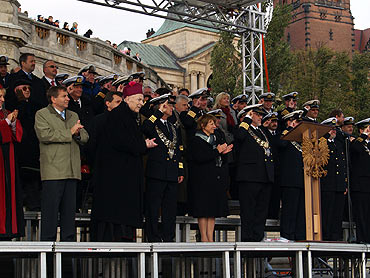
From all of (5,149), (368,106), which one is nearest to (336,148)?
(5,149)

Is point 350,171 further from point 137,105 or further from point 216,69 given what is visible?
point 216,69

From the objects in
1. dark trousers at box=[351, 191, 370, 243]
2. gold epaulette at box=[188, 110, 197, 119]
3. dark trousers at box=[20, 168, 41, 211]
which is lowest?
dark trousers at box=[351, 191, 370, 243]

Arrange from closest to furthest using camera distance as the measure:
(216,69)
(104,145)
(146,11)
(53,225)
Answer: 1. (53,225)
2. (104,145)
3. (146,11)
4. (216,69)

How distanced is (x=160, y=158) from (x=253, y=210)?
1.73 meters

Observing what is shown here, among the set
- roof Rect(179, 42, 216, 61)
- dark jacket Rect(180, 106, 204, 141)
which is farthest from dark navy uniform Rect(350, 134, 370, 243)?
roof Rect(179, 42, 216, 61)

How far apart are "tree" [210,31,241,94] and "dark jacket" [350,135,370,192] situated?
1038 inches

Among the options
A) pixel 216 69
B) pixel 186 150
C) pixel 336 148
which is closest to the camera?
pixel 186 150

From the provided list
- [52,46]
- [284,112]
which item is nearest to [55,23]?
[52,46]

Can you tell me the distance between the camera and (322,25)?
97750mm

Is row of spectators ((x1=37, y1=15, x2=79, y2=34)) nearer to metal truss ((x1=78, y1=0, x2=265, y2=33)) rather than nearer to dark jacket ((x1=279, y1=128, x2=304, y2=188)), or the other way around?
metal truss ((x1=78, y1=0, x2=265, y2=33))

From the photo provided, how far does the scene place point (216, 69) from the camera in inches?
1565

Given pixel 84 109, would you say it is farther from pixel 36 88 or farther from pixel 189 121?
pixel 189 121

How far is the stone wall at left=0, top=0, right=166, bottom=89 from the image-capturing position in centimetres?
1823

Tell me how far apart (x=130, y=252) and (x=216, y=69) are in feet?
104
